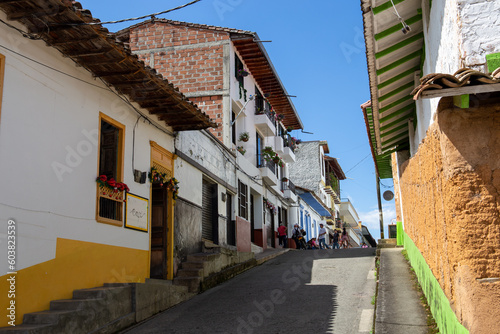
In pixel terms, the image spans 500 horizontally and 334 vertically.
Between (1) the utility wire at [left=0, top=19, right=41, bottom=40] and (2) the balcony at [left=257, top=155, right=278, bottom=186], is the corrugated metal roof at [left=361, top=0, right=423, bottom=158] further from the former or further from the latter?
(2) the balcony at [left=257, top=155, right=278, bottom=186]

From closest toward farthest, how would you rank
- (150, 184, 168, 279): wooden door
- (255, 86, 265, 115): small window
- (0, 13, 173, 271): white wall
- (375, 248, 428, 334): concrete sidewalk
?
1. (375, 248, 428, 334): concrete sidewalk
2. (0, 13, 173, 271): white wall
3. (150, 184, 168, 279): wooden door
4. (255, 86, 265, 115): small window

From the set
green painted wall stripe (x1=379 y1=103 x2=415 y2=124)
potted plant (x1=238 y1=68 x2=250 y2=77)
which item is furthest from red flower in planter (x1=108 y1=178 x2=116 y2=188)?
potted plant (x1=238 y1=68 x2=250 y2=77)

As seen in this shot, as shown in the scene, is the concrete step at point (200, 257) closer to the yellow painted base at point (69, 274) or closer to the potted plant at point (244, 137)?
the yellow painted base at point (69, 274)

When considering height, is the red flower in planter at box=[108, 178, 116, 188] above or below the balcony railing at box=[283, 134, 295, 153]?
below

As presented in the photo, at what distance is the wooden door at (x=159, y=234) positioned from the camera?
12584 mm

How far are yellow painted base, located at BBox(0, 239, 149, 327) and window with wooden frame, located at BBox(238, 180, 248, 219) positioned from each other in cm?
836

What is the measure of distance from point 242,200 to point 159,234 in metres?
7.23

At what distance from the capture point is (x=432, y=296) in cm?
752

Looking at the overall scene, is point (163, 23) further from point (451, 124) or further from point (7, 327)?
point (451, 124)

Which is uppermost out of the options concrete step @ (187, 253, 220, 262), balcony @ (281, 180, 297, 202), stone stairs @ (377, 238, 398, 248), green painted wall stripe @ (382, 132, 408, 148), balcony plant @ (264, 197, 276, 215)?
balcony @ (281, 180, 297, 202)

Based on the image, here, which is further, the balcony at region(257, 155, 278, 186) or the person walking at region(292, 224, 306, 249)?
the person walking at region(292, 224, 306, 249)

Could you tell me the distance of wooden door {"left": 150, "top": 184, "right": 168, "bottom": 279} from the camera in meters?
12.6

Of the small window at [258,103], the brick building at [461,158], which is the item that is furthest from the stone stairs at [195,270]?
the small window at [258,103]

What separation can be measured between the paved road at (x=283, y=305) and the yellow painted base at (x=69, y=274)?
3.80 ft
